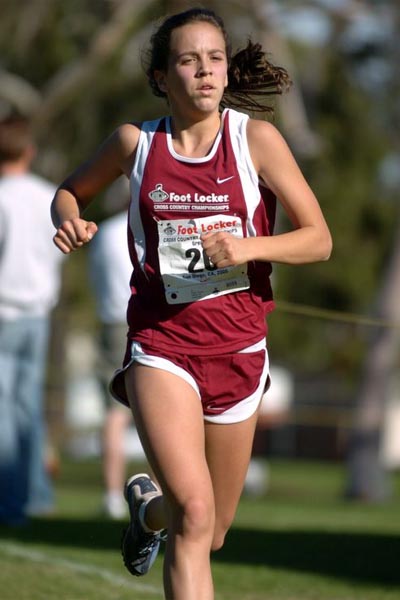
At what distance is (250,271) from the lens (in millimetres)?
4617

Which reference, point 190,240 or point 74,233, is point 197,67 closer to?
point 190,240

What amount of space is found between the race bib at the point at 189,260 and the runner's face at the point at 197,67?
394 mm

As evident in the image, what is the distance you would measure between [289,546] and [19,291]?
226 cm

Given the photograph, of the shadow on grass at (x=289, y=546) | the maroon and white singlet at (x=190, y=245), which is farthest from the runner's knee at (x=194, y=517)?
the shadow on grass at (x=289, y=546)

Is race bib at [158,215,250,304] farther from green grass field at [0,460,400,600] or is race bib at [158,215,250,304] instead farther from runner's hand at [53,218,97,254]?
green grass field at [0,460,400,600]

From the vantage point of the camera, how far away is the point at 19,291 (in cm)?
824

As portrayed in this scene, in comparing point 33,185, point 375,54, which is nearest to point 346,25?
point 375,54

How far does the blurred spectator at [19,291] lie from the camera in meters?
8.20

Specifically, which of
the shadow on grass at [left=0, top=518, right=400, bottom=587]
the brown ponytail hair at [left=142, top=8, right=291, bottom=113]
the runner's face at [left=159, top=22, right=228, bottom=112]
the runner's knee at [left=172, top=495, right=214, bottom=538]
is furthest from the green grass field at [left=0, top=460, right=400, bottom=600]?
the runner's face at [left=159, top=22, right=228, bottom=112]

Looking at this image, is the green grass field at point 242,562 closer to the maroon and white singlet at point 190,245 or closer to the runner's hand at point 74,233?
the maroon and white singlet at point 190,245

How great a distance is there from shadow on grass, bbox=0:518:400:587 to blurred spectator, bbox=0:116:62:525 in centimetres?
37

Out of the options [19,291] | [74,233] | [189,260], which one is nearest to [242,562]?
[19,291]

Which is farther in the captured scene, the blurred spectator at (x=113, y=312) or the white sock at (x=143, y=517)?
the blurred spectator at (x=113, y=312)

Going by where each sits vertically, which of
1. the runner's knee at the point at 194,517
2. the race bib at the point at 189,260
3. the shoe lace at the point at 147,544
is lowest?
the shoe lace at the point at 147,544
